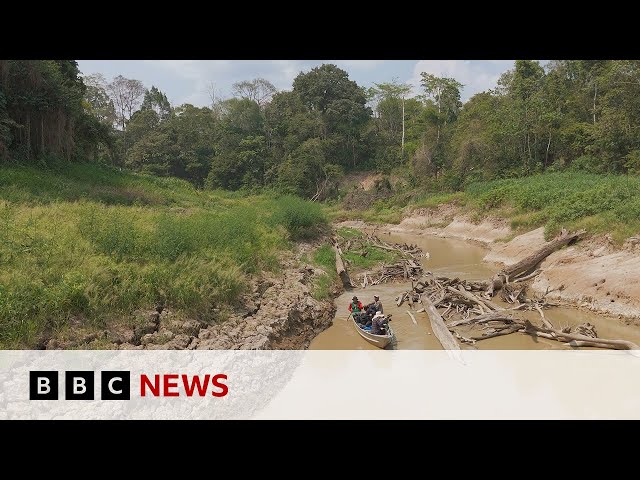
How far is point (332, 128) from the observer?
5816 centimetres

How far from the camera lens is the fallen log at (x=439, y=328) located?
11.2 metres

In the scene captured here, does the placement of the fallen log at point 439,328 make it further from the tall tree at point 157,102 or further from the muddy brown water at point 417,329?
the tall tree at point 157,102

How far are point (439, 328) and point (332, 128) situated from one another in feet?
161

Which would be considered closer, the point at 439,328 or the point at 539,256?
the point at 439,328

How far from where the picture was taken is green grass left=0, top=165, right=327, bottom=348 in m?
8.30

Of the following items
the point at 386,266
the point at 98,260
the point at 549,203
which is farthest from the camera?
the point at 549,203

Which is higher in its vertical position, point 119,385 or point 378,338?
point 119,385

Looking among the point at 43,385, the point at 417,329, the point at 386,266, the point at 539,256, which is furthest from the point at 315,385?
the point at 539,256

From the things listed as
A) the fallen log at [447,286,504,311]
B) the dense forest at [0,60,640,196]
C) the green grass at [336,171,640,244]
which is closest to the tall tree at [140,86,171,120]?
the dense forest at [0,60,640,196]

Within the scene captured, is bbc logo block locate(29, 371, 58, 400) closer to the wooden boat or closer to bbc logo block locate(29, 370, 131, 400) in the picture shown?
bbc logo block locate(29, 370, 131, 400)

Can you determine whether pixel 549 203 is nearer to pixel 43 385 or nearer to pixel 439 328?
pixel 439 328

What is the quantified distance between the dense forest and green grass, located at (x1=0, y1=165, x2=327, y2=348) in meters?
6.58

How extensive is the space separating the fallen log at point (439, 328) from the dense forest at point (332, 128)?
19583mm
